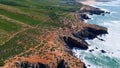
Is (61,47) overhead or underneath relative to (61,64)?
overhead

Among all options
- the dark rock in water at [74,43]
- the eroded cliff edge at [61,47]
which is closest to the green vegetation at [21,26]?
the eroded cliff edge at [61,47]

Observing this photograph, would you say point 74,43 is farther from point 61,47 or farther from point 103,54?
point 61,47

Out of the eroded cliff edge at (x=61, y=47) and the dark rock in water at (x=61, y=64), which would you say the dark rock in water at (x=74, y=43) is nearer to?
the eroded cliff edge at (x=61, y=47)

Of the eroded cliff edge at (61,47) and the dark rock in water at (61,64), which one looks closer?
the eroded cliff edge at (61,47)

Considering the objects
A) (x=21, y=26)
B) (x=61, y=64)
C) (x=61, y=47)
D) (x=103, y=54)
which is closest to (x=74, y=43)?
(x=103, y=54)

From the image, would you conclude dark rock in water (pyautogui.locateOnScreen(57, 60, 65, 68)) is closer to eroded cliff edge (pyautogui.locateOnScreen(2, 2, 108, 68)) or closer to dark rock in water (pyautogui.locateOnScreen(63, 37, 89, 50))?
eroded cliff edge (pyautogui.locateOnScreen(2, 2, 108, 68))

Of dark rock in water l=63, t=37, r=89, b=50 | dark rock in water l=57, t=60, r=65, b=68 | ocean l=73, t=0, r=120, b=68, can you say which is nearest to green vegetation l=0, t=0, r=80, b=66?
dark rock in water l=63, t=37, r=89, b=50

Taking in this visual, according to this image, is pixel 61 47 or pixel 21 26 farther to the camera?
pixel 21 26

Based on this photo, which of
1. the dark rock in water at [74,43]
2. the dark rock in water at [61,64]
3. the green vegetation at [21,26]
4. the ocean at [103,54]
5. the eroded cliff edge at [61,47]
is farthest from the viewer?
the dark rock in water at [74,43]

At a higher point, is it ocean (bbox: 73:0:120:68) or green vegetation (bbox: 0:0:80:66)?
green vegetation (bbox: 0:0:80:66)
